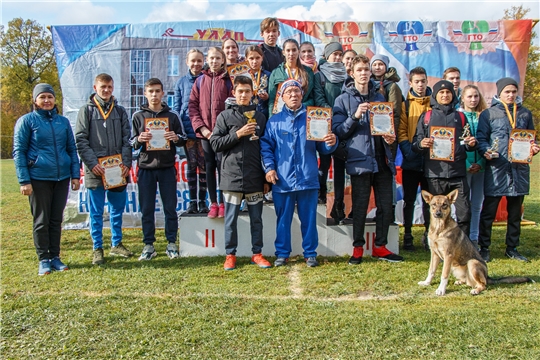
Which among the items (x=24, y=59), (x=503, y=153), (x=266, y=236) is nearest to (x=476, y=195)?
(x=503, y=153)

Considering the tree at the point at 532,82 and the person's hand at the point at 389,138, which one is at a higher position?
the tree at the point at 532,82

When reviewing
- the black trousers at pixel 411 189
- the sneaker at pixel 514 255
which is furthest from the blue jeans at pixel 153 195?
the sneaker at pixel 514 255

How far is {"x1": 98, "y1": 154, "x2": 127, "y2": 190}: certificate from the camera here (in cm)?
572

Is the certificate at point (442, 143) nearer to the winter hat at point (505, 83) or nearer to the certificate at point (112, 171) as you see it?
the winter hat at point (505, 83)

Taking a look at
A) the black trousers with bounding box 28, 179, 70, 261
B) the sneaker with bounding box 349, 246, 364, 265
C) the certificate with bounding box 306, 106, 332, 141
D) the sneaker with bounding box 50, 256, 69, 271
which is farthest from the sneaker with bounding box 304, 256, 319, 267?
the black trousers with bounding box 28, 179, 70, 261

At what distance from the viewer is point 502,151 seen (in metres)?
5.87

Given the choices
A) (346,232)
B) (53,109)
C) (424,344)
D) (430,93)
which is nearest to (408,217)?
(346,232)

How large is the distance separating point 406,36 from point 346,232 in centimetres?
429

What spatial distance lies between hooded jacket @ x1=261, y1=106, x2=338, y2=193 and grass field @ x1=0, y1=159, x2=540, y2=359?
113 centimetres

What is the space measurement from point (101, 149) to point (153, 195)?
3.03 feet

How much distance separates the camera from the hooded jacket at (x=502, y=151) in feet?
19.3

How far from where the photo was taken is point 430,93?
623 cm

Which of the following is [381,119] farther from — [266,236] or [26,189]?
[26,189]

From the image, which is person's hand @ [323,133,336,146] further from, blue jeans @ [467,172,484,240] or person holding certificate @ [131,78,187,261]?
blue jeans @ [467,172,484,240]
